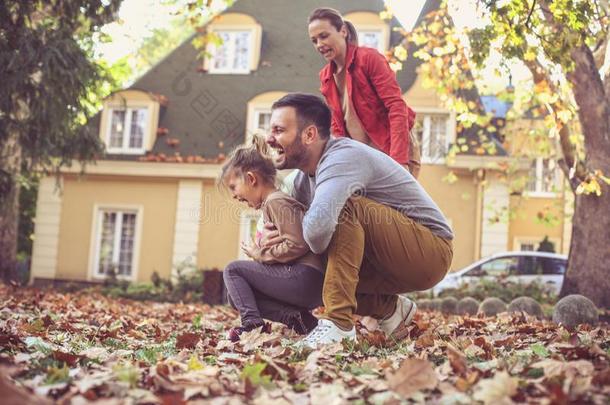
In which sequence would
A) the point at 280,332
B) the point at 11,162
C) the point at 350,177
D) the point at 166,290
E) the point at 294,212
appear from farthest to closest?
the point at 166,290, the point at 11,162, the point at 280,332, the point at 294,212, the point at 350,177

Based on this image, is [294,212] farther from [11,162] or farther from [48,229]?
[48,229]

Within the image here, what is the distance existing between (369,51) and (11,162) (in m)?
11.5

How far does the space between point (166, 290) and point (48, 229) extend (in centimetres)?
629

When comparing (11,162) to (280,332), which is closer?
(280,332)

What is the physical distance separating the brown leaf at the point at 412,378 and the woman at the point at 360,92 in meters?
2.30

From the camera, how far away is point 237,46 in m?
21.0

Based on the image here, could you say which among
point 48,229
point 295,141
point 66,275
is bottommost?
point 66,275

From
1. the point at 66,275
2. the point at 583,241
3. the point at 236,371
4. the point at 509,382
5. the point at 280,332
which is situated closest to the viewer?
the point at 509,382

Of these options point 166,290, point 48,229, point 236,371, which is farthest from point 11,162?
point 236,371

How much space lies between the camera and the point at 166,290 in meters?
16.1

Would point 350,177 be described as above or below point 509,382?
above

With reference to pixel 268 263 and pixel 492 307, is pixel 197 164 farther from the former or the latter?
pixel 268 263

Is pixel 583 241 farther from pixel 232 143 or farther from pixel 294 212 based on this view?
pixel 232 143

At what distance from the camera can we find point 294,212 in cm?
409
